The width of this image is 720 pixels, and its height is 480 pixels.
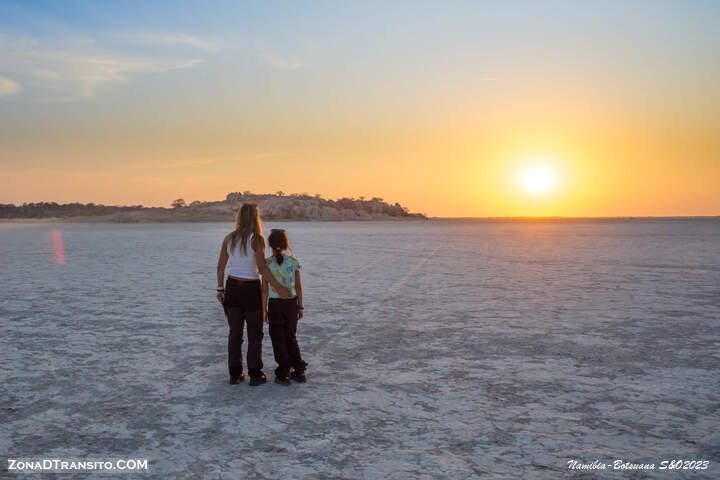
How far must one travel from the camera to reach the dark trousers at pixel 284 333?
574cm

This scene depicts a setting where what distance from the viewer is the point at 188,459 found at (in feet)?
13.0

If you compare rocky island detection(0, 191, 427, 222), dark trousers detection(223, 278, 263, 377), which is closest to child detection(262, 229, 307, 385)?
dark trousers detection(223, 278, 263, 377)

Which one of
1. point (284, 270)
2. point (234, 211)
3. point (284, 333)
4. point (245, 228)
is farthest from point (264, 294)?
point (234, 211)

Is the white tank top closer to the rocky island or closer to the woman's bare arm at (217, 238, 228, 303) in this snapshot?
the woman's bare arm at (217, 238, 228, 303)

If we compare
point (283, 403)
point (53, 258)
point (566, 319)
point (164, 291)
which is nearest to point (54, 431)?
point (283, 403)

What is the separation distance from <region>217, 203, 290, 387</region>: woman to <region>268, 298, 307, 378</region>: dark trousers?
0.09m

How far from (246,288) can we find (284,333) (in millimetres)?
603

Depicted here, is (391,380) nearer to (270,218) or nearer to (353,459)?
(353,459)

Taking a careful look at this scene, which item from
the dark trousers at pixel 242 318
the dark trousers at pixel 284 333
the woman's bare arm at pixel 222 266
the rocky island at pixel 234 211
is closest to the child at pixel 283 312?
the dark trousers at pixel 284 333

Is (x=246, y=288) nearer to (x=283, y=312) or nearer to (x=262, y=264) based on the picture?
(x=262, y=264)

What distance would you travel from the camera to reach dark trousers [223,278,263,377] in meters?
5.70

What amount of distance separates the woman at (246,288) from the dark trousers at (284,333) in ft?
0.31

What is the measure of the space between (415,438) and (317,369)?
7.18ft

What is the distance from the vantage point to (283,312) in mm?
5762
